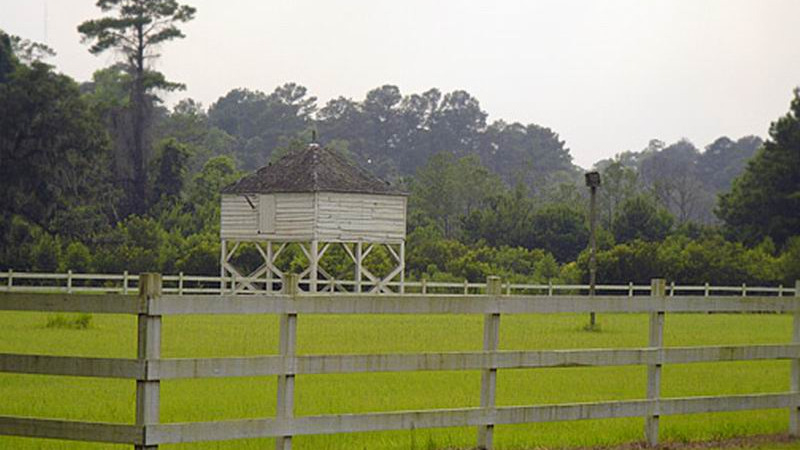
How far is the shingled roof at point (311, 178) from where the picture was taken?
56.6 m

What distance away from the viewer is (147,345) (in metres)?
9.77

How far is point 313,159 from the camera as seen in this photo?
193 ft

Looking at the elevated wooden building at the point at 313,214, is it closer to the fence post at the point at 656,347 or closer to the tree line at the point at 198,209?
the tree line at the point at 198,209

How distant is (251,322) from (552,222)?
53.2 metres

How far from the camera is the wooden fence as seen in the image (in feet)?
32.4

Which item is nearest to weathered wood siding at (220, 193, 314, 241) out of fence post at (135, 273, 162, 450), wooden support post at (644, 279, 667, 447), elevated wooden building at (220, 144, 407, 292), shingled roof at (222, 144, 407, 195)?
elevated wooden building at (220, 144, 407, 292)

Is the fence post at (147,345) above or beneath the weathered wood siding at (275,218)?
beneath

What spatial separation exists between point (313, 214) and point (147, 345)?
1796 inches

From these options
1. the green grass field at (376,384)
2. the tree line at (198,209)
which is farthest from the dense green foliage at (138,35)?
the green grass field at (376,384)

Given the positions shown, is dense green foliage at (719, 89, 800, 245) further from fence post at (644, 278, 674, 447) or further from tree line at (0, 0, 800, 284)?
fence post at (644, 278, 674, 447)

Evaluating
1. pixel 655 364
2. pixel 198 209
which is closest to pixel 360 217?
pixel 198 209

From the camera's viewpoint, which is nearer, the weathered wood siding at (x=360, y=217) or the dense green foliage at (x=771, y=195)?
the weathered wood siding at (x=360, y=217)

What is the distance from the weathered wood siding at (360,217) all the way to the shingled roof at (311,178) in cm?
36

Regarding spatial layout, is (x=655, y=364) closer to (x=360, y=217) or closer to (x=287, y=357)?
(x=287, y=357)
